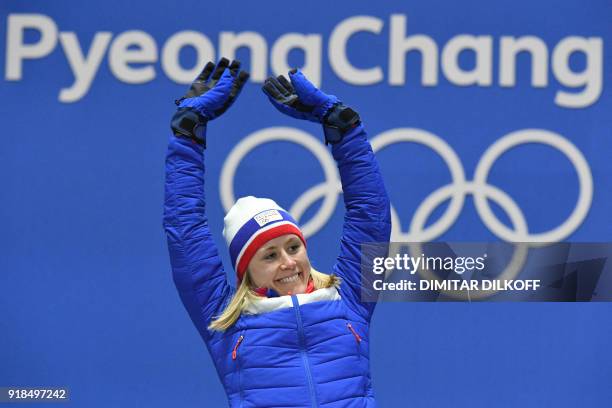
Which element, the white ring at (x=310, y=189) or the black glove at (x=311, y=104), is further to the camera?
the white ring at (x=310, y=189)

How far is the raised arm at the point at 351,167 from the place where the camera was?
2.32 meters

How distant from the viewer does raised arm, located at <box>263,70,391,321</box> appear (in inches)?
91.4

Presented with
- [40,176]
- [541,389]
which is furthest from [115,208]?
[541,389]

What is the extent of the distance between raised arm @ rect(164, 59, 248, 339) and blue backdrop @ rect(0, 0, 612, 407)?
1.10 metres

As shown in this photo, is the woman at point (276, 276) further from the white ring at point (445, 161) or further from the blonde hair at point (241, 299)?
the white ring at point (445, 161)

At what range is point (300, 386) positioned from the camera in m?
2.15

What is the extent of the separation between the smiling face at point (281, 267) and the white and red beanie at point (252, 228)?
1 centimetres

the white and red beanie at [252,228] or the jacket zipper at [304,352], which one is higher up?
the white and red beanie at [252,228]

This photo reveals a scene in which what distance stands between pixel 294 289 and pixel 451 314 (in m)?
1.27

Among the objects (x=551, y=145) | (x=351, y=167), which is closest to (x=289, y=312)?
(x=351, y=167)

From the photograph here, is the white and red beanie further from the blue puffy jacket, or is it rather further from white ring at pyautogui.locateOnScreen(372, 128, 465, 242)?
white ring at pyautogui.locateOnScreen(372, 128, 465, 242)

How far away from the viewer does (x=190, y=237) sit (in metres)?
2.27

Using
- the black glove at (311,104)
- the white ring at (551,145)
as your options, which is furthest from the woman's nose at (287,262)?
the white ring at (551,145)

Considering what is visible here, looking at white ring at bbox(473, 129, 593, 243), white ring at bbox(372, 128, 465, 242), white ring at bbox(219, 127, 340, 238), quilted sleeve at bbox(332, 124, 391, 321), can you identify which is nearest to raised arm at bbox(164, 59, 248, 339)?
quilted sleeve at bbox(332, 124, 391, 321)
